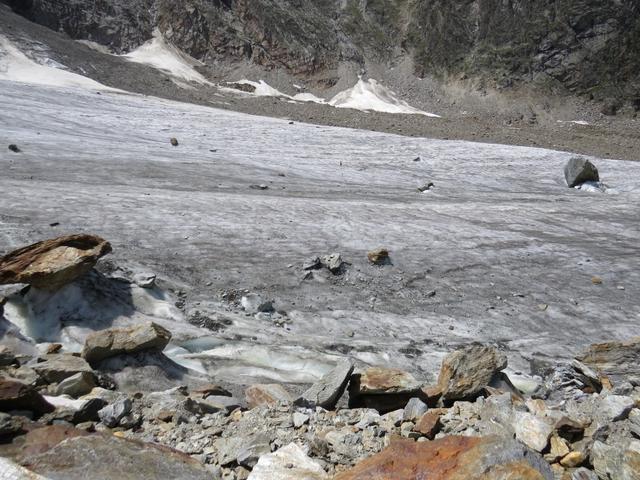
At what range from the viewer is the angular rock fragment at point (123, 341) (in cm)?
451

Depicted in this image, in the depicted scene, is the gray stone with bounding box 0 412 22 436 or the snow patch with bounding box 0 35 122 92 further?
the snow patch with bounding box 0 35 122 92

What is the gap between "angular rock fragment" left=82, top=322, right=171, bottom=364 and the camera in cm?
451

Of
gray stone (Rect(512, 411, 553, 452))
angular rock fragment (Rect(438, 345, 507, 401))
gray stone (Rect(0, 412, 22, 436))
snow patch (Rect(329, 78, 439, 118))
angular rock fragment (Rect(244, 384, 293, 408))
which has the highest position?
gray stone (Rect(512, 411, 553, 452))

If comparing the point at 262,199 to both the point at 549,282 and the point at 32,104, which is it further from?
the point at 32,104

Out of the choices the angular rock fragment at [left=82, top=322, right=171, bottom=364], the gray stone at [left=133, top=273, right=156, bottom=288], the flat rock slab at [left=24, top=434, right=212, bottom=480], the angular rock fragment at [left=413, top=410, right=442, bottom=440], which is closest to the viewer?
the flat rock slab at [left=24, top=434, right=212, bottom=480]

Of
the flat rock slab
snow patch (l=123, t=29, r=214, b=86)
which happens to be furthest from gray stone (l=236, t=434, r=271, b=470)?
snow patch (l=123, t=29, r=214, b=86)

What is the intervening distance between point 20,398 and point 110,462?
34.5 inches

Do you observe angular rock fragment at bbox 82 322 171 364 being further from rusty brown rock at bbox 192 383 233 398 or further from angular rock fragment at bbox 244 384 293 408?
angular rock fragment at bbox 244 384 293 408

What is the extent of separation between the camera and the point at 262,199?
10.1 meters

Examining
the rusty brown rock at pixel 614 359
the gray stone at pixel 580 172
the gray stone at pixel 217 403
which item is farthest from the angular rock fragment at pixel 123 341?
the gray stone at pixel 580 172

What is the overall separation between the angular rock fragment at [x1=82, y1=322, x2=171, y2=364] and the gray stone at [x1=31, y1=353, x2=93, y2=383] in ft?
0.67

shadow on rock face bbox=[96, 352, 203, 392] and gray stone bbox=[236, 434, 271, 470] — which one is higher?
gray stone bbox=[236, 434, 271, 470]

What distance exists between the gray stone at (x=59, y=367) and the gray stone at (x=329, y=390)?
170 cm

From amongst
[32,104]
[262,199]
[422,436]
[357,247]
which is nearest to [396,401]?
[422,436]
